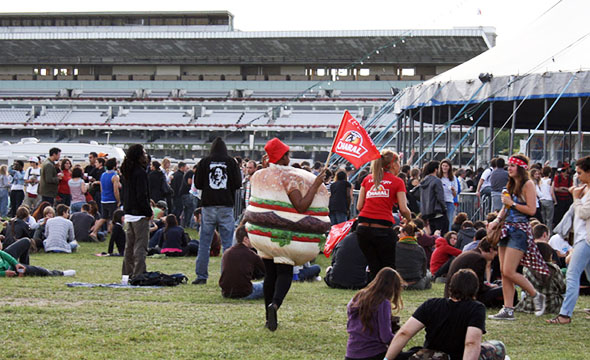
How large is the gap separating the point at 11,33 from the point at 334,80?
1981cm

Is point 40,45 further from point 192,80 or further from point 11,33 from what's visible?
point 192,80

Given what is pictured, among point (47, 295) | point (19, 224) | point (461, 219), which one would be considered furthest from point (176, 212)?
point (47, 295)

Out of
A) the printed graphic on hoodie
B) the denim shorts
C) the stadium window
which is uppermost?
the stadium window

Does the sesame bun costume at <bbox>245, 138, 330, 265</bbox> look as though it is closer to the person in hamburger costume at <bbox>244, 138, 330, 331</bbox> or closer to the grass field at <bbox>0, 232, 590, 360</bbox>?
the person in hamburger costume at <bbox>244, 138, 330, 331</bbox>

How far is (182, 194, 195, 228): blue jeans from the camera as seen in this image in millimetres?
18641

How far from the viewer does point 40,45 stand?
5409 centimetres

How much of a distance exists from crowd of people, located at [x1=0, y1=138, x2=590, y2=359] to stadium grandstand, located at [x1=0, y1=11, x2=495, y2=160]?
3032 cm

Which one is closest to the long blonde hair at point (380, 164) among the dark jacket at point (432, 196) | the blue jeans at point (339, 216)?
the dark jacket at point (432, 196)

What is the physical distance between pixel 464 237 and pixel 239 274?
11.9ft

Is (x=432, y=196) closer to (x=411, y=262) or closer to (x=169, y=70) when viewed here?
(x=411, y=262)

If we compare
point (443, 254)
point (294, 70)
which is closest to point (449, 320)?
point (443, 254)

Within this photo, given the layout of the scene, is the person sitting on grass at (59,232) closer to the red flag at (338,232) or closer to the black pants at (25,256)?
the black pants at (25,256)

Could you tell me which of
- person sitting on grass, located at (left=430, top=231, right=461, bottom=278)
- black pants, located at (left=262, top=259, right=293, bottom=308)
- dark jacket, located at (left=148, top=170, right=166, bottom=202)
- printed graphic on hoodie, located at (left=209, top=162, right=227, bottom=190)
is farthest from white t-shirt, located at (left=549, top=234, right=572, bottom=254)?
dark jacket, located at (left=148, top=170, right=166, bottom=202)

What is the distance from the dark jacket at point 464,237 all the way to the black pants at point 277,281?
15.3 feet
